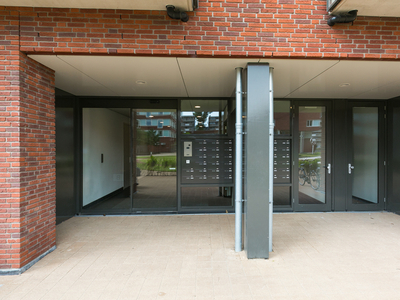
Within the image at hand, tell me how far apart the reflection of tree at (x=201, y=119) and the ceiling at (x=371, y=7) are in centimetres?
336

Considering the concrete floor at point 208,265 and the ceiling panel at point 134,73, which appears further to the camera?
the ceiling panel at point 134,73

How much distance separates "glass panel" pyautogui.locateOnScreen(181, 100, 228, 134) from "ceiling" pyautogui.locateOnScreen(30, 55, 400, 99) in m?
0.30

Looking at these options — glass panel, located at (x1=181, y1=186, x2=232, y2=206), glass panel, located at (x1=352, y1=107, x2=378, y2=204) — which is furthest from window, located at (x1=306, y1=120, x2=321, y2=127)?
glass panel, located at (x1=181, y1=186, x2=232, y2=206)

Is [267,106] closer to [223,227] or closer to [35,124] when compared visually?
[223,227]

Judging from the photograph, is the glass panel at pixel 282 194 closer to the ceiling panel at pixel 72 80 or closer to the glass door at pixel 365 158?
the glass door at pixel 365 158

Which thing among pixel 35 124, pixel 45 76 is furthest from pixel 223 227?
pixel 45 76

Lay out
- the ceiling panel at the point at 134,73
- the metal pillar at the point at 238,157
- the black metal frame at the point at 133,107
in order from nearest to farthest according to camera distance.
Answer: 1. the ceiling panel at the point at 134,73
2. the metal pillar at the point at 238,157
3. the black metal frame at the point at 133,107

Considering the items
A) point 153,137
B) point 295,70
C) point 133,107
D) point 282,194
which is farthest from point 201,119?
point 282,194

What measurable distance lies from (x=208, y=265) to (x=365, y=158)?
5.37 meters

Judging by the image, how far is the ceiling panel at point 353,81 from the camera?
3540 mm

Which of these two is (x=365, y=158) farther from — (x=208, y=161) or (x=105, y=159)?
(x=105, y=159)

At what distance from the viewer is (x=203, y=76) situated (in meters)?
4.04

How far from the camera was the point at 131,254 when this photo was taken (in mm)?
3516

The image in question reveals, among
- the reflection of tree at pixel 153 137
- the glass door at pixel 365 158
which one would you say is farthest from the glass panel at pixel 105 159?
the glass door at pixel 365 158
